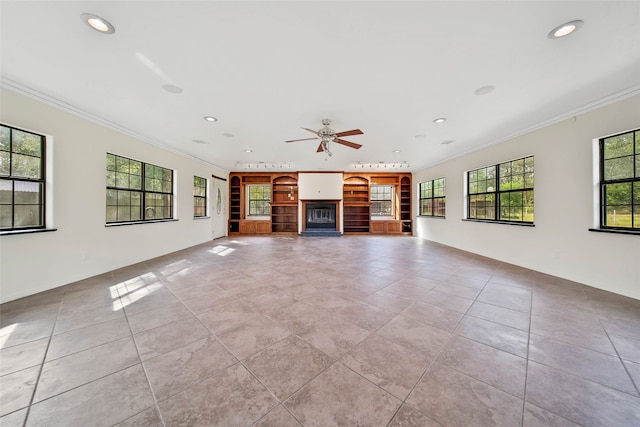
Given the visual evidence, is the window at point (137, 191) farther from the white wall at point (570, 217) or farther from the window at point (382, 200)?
the white wall at point (570, 217)

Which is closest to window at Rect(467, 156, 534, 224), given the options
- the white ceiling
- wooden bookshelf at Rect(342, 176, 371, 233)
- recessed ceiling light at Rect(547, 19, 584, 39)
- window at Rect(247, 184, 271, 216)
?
the white ceiling

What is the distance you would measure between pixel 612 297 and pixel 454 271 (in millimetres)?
1835

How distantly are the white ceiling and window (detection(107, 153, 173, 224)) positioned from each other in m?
0.91

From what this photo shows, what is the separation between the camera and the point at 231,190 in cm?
968

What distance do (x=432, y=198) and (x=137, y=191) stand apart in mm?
8877

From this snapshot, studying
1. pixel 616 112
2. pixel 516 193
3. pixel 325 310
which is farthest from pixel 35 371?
pixel 516 193

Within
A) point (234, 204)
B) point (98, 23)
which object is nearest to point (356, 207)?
point (234, 204)

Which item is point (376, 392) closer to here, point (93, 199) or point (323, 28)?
point (323, 28)

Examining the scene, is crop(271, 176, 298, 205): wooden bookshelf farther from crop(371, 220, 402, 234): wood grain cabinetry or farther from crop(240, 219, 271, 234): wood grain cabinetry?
crop(371, 220, 402, 234): wood grain cabinetry

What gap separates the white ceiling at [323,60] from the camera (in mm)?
1798

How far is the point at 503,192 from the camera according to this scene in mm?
5082

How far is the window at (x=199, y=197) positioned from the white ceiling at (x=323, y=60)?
3105mm

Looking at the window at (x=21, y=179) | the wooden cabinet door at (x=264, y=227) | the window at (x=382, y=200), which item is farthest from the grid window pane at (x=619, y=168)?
the wooden cabinet door at (x=264, y=227)

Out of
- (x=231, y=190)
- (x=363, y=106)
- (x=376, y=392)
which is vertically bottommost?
(x=376, y=392)
